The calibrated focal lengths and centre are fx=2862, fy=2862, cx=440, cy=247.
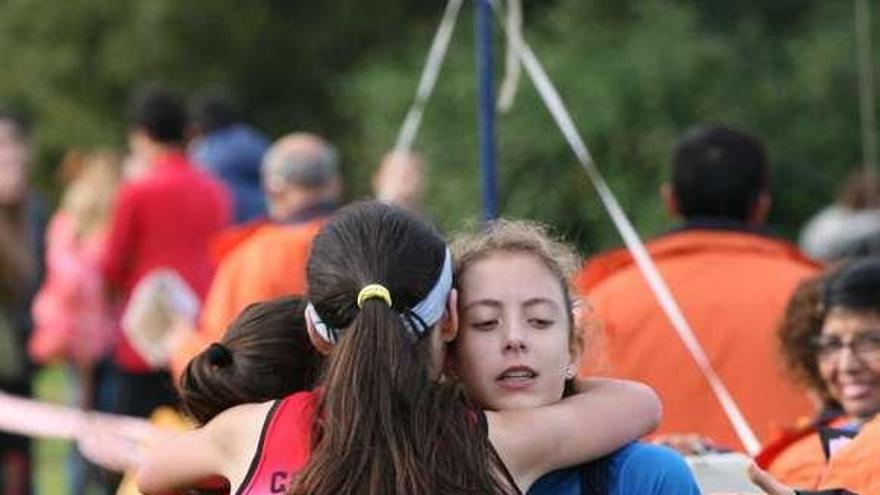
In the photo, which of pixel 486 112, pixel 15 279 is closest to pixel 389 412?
pixel 486 112

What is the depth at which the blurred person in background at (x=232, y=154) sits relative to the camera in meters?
14.3

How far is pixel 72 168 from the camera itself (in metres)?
17.0

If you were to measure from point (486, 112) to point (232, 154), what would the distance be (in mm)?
6982

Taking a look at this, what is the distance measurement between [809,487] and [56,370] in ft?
62.8

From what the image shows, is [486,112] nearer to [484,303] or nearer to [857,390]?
[857,390]

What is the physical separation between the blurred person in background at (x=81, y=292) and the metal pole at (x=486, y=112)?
5763 millimetres

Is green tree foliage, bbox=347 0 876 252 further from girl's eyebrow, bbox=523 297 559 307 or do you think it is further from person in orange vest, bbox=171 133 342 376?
girl's eyebrow, bbox=523 297 559 307

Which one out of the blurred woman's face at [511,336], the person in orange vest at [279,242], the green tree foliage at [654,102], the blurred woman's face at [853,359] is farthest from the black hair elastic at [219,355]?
the green tree foliage at [654,102]

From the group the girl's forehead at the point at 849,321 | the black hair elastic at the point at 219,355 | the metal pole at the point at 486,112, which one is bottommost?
the black hair elastic at the point at 219,355

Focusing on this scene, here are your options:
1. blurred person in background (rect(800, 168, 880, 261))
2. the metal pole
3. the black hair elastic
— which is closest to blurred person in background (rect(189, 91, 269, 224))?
blurred person in background (rect(800, 168, 880, 261))

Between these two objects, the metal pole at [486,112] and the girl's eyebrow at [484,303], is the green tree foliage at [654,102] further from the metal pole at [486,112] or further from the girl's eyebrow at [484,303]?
the girl's eyebrow at [484,303]

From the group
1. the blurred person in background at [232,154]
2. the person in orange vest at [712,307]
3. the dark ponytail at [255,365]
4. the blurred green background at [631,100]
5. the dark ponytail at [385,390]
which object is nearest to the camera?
the dark ponytail at [385,390]

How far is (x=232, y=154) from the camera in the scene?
14.7m

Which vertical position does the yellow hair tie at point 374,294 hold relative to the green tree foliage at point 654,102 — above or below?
below
